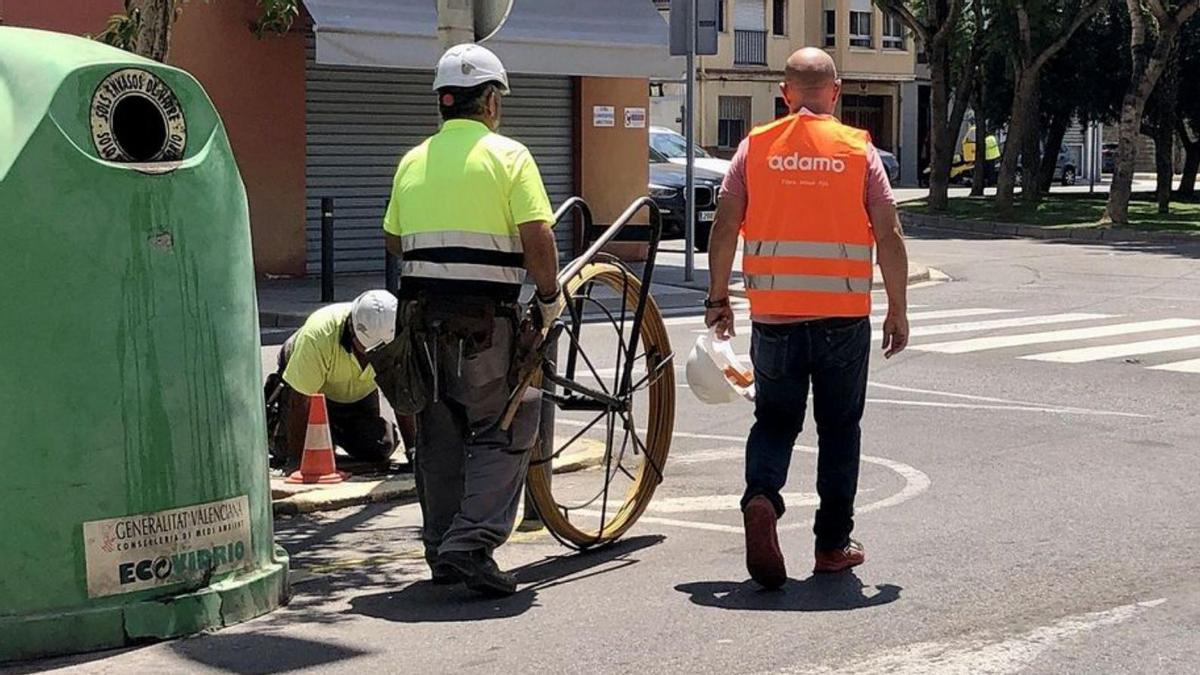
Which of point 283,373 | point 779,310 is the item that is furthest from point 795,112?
point 283,373

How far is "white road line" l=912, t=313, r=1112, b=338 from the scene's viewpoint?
15.9 m

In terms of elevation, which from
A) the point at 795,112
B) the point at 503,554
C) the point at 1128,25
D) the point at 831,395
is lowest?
the point at 503,554

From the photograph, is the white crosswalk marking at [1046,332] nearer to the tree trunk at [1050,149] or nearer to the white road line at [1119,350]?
the white road line at [1119,350]

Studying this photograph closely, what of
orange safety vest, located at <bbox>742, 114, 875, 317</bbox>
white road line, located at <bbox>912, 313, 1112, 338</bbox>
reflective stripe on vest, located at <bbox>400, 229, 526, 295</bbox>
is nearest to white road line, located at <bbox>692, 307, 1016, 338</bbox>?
white road line, located at <bbox>912, 313, 1112, 338</bbox>

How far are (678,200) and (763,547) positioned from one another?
19.1 meters

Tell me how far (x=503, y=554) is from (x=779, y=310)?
1.52 metres

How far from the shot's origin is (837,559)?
6.60 meters

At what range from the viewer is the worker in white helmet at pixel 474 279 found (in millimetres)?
6238

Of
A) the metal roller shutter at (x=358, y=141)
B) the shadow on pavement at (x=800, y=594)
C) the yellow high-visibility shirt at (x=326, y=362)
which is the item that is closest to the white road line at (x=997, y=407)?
the yellow high-visibility shirt at (x=326, y=362)

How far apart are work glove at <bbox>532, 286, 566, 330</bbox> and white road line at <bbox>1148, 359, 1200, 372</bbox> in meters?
7.62

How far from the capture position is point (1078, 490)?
27.1 ft

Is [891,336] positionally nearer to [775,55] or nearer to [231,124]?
[231,124]

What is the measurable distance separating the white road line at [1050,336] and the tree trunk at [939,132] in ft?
69.4

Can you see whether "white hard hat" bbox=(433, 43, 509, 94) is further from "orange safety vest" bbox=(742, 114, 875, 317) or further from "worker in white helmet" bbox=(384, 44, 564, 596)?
"orange safety vest" bbox=(742, 114, 875, 317)
